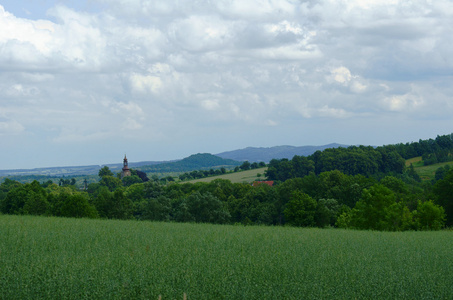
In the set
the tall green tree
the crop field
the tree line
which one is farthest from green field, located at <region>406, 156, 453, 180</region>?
the crop field

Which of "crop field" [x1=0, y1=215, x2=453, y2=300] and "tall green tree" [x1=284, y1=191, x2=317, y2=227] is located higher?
"crop field" [x1=0, y1=215, x2=453, y2=300]

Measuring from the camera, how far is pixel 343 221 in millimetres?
56812

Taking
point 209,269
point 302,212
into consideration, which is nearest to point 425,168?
point 302,212

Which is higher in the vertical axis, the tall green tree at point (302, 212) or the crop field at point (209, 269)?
the crop field at point (209, 269)

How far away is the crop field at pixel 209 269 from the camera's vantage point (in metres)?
11.5

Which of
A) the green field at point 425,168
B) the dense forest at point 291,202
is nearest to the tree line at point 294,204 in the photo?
the dense forest at point 291,202

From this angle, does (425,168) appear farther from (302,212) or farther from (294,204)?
(302,212)

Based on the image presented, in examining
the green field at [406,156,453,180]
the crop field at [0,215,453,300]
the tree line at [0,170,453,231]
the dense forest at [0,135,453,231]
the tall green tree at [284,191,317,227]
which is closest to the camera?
the crop field at [0,215,453,300]

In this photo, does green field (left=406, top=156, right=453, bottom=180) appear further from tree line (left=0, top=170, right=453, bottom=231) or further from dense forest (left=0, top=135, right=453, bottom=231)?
tree line (left=0, top=170, right=453, bottom=231)

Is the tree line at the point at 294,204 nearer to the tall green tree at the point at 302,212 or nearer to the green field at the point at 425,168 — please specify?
the tall green tree at the point at 302,212

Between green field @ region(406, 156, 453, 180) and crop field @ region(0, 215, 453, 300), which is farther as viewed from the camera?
green field @ region(406, 156, 453, 180)

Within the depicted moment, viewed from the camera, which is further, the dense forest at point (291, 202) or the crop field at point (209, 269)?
the dense forest at point (291, 202)

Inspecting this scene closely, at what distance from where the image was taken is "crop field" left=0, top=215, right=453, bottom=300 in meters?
11.5

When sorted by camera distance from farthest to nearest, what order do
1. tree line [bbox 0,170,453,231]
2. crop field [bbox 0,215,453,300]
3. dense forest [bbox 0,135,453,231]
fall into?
dense forest [bbox 0,135,453,231] < tree line [bbox 0,170,453,231] < crop field [bbox 0,215,453,300]
